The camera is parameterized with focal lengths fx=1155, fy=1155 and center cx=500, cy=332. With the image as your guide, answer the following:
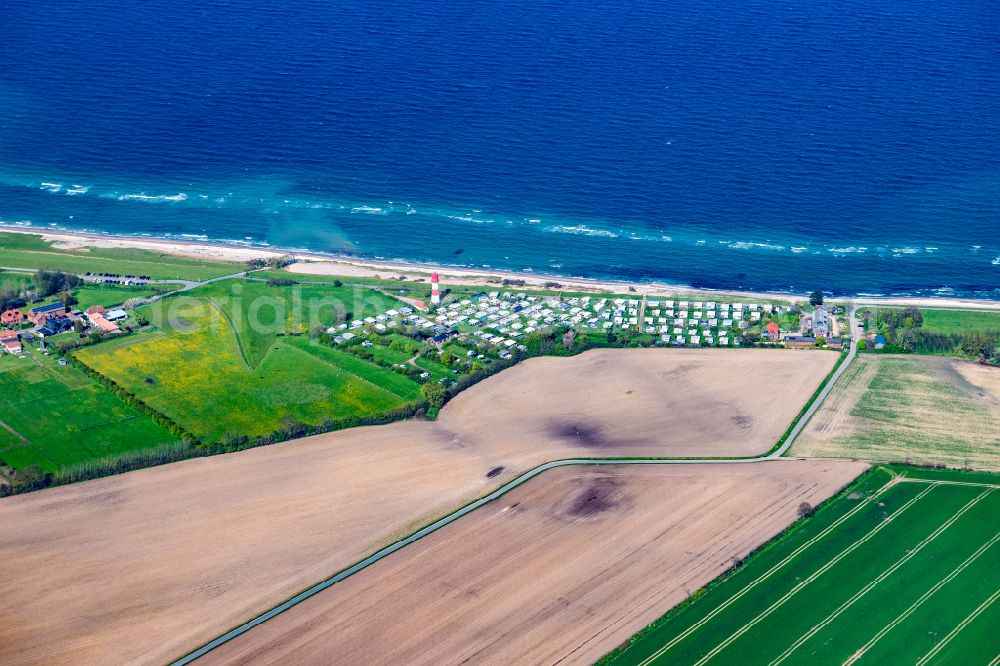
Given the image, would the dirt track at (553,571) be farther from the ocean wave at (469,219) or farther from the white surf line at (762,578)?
the ocean wave at (469,219)

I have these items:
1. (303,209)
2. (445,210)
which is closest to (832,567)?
(445,210)

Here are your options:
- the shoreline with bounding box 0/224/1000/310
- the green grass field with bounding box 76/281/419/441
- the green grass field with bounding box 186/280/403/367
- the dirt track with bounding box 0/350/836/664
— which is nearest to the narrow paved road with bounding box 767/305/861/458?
the dirt track with bounding box 0/350/836/664

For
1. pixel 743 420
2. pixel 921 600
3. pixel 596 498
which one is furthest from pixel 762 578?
pixel 743 420

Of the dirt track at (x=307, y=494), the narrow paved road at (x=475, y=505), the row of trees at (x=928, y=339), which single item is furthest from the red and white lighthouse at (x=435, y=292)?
the row of trees at (x=928, y=339)

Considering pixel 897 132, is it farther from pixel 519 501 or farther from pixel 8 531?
pixel 8 531

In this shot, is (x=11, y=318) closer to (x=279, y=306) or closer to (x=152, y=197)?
(x=279, y=306)

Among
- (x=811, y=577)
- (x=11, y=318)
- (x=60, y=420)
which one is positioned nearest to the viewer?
(x=811, y=577)

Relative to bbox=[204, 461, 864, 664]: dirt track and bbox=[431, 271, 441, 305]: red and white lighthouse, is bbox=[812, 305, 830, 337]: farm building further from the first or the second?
bbox=[431, 271, 441, 305]: red and white lighthouse
